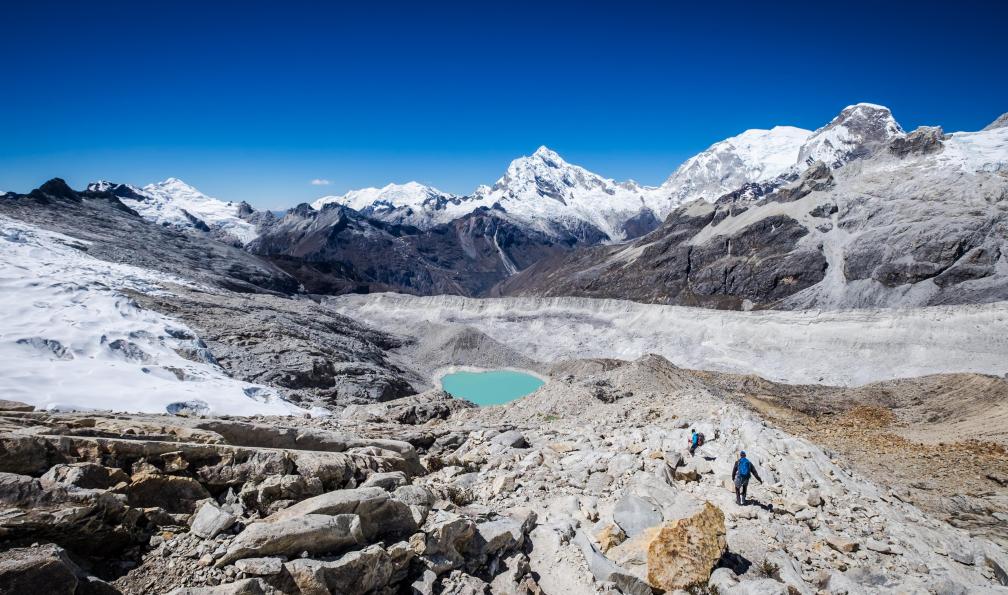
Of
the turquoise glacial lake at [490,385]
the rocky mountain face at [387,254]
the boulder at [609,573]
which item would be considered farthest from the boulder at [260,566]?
the rocky mountain face at [387,254]

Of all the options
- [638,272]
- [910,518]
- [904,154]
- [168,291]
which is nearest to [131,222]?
[168,291]

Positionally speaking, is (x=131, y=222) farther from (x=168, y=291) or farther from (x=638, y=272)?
(x=638, y=272)

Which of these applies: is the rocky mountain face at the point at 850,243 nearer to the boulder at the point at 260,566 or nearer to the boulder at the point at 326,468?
the boulder at the point at 326,468

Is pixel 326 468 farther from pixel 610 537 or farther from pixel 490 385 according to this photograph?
pixel 490 385

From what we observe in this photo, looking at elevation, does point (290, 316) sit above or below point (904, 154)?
below

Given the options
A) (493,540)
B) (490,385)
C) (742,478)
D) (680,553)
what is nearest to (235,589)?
(493,540)


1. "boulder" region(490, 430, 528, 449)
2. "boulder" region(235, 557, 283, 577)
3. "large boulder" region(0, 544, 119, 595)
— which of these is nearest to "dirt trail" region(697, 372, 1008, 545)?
"boulder" region(490, 430, 528, 449)
